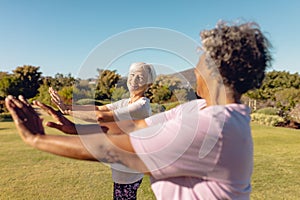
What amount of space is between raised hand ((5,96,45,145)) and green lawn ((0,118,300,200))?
12.3ft

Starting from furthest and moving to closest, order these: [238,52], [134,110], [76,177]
A: 1. [76,177]
2. [134,110]
3. [238,52]

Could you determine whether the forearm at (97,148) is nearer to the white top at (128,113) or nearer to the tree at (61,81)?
the white top at (128,113)

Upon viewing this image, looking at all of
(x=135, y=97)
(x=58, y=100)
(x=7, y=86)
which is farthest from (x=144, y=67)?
(x=7, y=86)

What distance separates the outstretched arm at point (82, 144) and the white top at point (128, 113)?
1244 mm

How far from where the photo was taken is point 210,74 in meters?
1.10

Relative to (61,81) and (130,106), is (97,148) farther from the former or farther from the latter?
(61,81)

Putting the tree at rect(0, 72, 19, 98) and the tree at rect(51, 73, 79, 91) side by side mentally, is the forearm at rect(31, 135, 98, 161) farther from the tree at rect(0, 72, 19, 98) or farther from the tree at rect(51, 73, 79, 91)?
the tree at rect(51, 73, 79, 91)

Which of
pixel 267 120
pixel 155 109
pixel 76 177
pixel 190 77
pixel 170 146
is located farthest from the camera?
pixel 267 120

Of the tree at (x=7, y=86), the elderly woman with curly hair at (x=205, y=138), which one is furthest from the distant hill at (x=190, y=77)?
the tree at (x=7, y=86)

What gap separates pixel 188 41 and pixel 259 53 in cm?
53

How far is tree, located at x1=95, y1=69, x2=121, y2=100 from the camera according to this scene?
13.8 feet

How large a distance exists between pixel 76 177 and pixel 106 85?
83.1 inches

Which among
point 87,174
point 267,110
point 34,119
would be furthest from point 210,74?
point 267,110

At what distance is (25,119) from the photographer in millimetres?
1007
